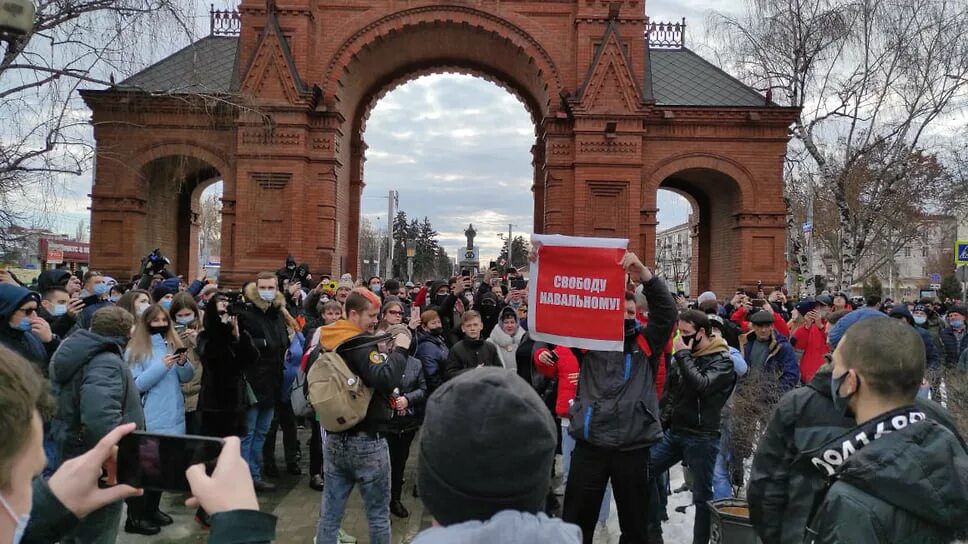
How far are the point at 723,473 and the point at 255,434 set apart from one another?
16.0 ft

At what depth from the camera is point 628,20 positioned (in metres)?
20.5

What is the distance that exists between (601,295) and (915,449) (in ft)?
7.56

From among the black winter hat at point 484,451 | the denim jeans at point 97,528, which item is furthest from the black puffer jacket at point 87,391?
the black winter hat at point 484,451

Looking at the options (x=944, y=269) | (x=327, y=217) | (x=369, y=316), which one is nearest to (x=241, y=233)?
(x=327, y=217)

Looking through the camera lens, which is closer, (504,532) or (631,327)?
(504,532)

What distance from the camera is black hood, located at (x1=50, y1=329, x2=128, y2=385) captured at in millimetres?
4445

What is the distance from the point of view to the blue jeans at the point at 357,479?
15.1 feet

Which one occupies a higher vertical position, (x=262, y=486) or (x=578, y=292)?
(x=578, y=292)

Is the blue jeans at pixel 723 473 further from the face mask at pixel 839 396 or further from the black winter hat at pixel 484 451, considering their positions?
the black winter hat at pixel 484 451

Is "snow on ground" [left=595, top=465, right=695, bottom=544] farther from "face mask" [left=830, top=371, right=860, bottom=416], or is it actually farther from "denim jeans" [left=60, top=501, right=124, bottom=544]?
"denim jeans" [left=60, top=501, right=124, bottom=544]

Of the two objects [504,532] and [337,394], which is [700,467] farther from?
[504,532]

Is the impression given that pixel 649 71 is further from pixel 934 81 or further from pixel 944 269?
pixel 944 269

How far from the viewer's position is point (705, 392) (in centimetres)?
523

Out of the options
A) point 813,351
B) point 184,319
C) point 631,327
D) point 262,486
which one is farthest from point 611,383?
point 813,351
